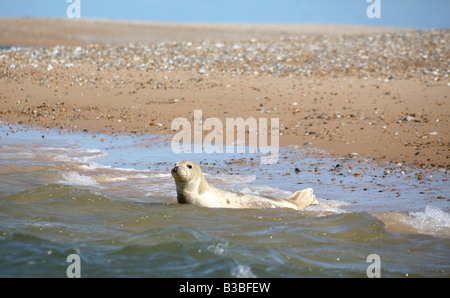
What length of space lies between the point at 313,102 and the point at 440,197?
601cm

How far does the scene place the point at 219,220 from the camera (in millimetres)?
6984

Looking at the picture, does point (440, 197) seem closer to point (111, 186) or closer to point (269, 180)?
point (269, 180)

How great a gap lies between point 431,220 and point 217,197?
8.57 feet

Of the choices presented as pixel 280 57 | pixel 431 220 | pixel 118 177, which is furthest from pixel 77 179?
pixel 280 57

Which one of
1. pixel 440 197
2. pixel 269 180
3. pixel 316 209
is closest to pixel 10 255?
pixel 316 209

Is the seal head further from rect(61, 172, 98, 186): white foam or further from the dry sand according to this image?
the dry sand

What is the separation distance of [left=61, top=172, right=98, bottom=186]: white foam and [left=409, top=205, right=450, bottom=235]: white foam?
4.69m

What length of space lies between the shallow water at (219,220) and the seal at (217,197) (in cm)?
14

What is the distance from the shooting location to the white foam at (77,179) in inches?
353

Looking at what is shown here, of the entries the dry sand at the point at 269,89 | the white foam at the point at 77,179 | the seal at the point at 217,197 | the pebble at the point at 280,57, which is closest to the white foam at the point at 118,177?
the white foam at the point at 77,179

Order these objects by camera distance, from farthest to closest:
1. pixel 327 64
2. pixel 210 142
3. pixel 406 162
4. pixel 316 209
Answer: pixel 327 64 → pixel 210 142 → pixel 406 162 → pixel 316 209
